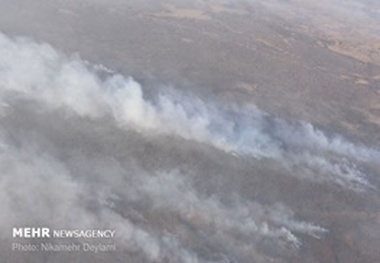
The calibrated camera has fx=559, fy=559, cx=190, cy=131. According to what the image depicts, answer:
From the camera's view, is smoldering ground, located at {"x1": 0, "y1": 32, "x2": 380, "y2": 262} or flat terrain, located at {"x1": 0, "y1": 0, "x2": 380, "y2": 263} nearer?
smoldering ground, located at {"x1": 0, "y1": 32, "x2": 380, "y2": 262}

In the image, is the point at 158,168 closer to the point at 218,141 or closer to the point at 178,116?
the point at 218,141

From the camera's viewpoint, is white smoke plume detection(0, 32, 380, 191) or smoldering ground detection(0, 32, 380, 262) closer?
smoldering ground detection(0, 32, 380, 262)

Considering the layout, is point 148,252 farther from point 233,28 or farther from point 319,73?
point 233,28

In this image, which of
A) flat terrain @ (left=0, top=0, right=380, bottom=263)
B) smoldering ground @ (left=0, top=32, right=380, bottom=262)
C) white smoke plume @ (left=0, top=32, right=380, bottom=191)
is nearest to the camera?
smoldering ground @ (left=0, top=32, right=380, bottom=262)

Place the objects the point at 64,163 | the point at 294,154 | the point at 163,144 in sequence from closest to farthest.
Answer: the point at 64,163, the point at 163,144, the point at 294,154

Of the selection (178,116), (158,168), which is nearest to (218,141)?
(178,116)

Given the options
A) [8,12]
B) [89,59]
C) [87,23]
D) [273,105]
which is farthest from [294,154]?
[8,12]

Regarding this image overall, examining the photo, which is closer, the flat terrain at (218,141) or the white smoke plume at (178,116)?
the flat terrain at (218,141)

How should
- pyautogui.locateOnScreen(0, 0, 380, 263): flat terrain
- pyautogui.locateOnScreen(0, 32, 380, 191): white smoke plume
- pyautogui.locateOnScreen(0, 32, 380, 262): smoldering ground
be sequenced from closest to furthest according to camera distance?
pyautogui.locateOnScreen(0, 32, 380, 262): smoldering ground
pyautogui.locateOnScreen(0, 0, 380, 263): flat terrain
pyautogui.locateOnScreen(0, 32, 380, 191): white smoke plume
